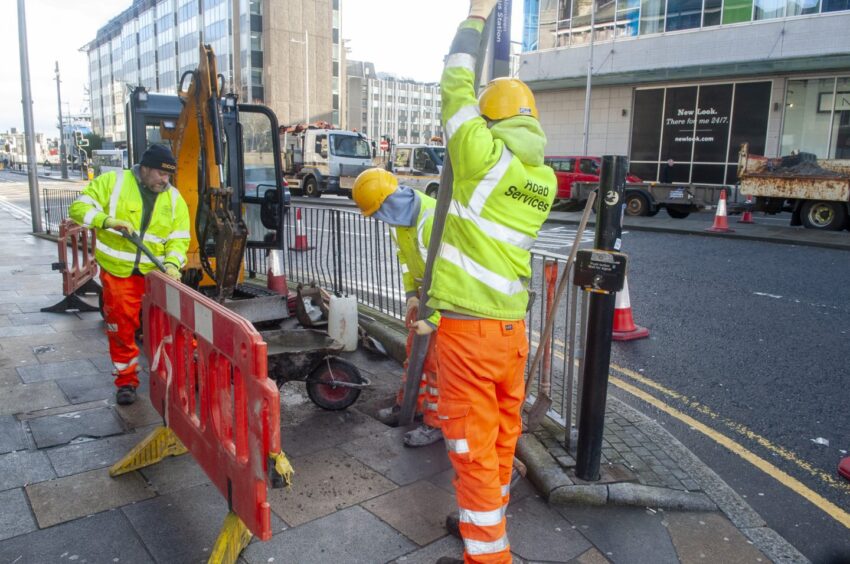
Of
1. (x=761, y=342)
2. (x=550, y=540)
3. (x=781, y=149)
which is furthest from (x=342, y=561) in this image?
(x=781, y=149)

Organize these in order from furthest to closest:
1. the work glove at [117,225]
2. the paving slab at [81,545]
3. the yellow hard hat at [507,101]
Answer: the work glove at [117,225] → the paving slab at [81,545] → the yellow hard hat at [507,101]

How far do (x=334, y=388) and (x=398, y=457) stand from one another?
91 centimetres

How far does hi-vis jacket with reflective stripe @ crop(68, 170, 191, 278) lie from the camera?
465 centimetres

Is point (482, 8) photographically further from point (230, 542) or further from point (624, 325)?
point (624, 325)

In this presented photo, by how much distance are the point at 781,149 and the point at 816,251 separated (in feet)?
45.3

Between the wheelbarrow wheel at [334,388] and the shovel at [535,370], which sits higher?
the shovel at [535,370]

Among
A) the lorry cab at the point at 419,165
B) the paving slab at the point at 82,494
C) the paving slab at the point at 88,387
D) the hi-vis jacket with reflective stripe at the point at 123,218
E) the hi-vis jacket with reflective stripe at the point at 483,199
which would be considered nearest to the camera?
the hi-vis jacket with reflective stripe at the point at 483,199

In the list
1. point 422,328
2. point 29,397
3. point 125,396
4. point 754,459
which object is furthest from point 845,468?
point 29,397

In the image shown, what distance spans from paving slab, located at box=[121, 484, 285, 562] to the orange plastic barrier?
4.69 meters

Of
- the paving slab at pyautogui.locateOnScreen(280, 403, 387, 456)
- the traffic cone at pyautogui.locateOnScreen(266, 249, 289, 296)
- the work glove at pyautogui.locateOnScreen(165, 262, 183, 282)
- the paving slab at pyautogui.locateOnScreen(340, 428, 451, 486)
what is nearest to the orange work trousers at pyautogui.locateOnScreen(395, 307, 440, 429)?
the paving slab at pyautogui.locateOnScreen(340, 428, 451, 486)

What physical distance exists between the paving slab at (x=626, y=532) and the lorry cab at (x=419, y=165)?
19.5 metres

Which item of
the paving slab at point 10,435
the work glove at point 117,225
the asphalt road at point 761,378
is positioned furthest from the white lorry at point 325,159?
the paving slab at point 10,435

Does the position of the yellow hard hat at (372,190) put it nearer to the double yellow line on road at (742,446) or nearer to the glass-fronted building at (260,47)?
the double yellow line on road at (742,446)

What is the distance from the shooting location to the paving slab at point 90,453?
372cm
